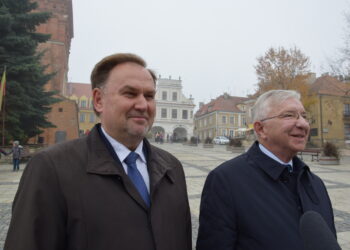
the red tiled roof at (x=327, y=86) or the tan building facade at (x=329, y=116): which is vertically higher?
the red tiled roof at (x=327, y=86)

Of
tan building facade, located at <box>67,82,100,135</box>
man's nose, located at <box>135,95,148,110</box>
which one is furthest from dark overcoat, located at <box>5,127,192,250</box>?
tan building facade, located at <box>67,82,100,135</box>

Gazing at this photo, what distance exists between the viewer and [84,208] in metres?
1.31

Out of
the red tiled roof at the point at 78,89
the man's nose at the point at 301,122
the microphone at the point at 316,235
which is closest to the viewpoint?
the microphone at the point at 316,235

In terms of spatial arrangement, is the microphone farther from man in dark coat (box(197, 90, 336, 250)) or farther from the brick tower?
the brick tower

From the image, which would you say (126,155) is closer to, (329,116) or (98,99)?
(98,99)

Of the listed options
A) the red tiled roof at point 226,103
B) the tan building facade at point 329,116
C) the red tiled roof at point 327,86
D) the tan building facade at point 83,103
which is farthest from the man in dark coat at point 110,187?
the red tiled roof at point 226,103

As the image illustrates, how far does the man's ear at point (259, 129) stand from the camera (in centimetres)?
211

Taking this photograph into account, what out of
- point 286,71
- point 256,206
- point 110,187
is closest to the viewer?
point 110,187

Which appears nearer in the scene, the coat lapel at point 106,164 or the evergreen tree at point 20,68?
the coat lapel at point 106,164

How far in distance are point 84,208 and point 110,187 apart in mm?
158

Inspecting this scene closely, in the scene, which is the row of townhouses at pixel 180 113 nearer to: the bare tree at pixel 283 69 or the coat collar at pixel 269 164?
the bare tree at pixel 283 69

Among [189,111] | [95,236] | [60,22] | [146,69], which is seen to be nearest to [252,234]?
[95,236]

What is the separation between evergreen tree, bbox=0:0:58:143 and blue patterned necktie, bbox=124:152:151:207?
52.8ft

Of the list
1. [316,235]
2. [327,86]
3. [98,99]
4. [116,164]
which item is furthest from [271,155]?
[327,86]
